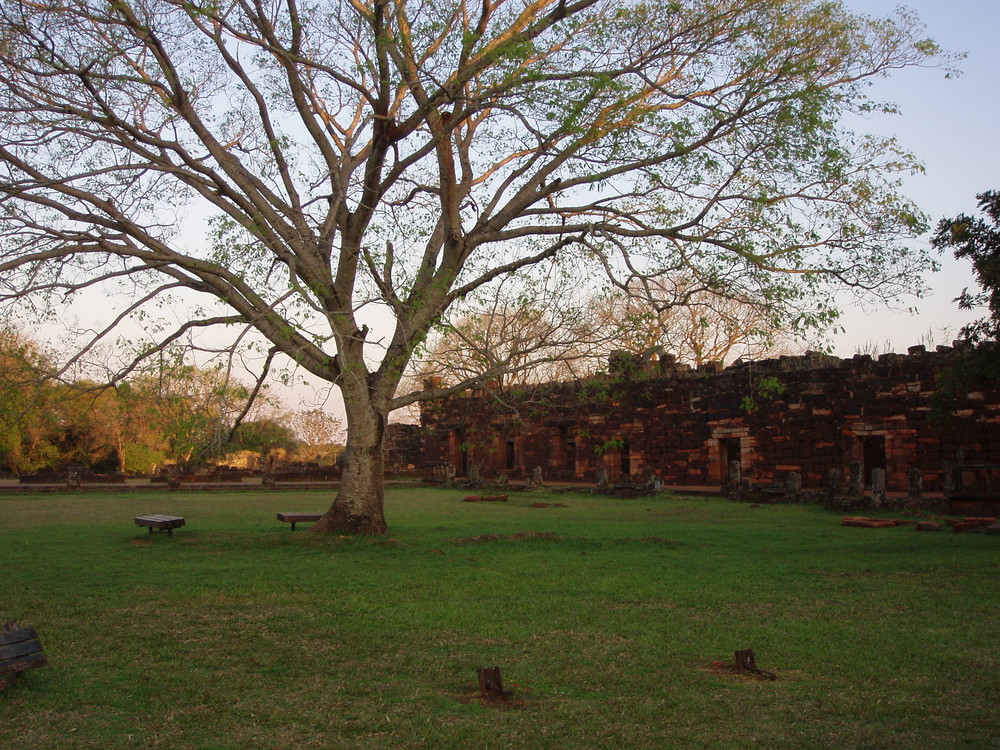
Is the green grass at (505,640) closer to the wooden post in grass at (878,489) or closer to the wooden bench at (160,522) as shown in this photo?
the wooden bench at (160,522)

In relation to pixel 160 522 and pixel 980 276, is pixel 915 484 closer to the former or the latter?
pixel 980 276

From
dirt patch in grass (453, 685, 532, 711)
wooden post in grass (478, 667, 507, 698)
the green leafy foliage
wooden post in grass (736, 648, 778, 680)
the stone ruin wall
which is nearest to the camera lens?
dirt patch in grass (453, 685, 532, 711)

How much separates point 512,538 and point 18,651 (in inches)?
347

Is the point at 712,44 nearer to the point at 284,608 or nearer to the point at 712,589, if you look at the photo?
the point at 712,589

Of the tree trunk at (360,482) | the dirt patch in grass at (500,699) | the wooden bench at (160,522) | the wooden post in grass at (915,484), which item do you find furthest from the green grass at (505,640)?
the wooden post in grass at (915,484)

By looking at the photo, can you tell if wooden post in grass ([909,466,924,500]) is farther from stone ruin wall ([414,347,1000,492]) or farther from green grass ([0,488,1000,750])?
green grass ([0,488,1000,750])

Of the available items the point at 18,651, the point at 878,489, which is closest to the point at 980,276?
the point at 878,489

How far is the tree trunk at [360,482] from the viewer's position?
12961 mm

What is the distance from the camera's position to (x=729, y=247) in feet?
40.2

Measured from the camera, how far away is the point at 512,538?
1316 centimetres

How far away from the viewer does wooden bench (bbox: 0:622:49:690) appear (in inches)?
191

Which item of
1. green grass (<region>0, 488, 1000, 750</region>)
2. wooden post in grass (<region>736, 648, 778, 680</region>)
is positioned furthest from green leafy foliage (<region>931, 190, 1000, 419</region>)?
wooden post in grass (<region>736, 648, 778, 680</region>)

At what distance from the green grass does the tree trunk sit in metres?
→ 0.49

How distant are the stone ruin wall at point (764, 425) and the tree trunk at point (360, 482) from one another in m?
1.97
